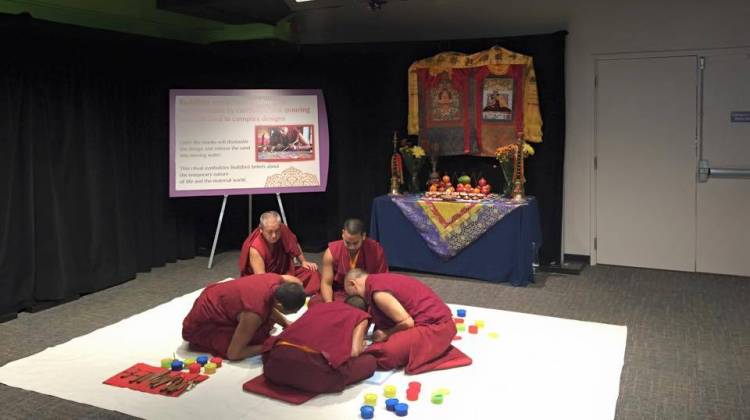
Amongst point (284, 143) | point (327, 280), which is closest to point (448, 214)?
point (327, 280)

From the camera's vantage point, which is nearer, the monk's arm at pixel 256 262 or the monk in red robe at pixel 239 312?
the monk in red robe at pixel 239 312

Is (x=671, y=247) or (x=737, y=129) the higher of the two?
(x=737, y=129)

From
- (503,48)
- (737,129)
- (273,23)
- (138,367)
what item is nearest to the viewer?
(138,367)

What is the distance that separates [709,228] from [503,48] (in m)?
2.27

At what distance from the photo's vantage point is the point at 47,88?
5000 mm

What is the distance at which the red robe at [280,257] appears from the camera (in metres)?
4.73

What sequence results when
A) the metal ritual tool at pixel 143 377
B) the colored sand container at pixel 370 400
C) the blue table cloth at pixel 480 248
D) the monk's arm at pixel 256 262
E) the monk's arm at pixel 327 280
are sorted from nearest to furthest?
1. the colored sand container at pixel 370 400
2. the metal ritual tool at pixel 143 377
3. the monk's arm at pixel 327 280
4. the monk's arm at pixel 256 262
5. the blue table cloth at pixel 480 248

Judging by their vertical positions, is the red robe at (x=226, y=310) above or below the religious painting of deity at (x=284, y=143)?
below

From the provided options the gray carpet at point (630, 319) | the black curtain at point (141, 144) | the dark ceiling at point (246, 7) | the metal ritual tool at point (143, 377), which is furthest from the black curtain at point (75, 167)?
the metal ritual tool at point (143, 377)

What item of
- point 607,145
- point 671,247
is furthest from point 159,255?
point 671,247

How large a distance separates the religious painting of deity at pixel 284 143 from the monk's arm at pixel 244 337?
110 inches

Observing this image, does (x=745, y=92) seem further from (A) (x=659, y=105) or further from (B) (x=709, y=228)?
(B) (x=709, y=228)

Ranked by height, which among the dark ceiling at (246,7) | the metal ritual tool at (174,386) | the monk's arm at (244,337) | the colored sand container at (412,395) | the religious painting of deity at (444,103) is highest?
the dark ceiling at (246,7)

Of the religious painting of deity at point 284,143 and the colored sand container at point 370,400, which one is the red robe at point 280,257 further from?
the colored sand container at point 370,400
